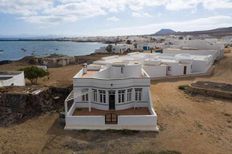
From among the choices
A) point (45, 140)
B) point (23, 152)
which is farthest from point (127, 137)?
point (23, 152)

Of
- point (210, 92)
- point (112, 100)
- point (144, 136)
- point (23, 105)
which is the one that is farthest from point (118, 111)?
point (210, 92)

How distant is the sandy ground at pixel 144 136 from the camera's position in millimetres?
18438

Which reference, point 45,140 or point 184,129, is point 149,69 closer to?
point 184,129

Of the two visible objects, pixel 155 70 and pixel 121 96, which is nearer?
pixel 121 96

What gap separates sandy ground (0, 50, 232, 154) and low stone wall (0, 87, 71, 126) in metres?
1.35

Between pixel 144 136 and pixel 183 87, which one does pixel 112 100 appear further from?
pixel 183 87

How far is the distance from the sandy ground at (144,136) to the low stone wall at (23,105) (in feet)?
4.43

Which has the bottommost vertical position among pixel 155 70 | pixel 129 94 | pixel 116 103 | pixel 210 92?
pixel 210 92

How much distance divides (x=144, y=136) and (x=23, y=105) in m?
13.7

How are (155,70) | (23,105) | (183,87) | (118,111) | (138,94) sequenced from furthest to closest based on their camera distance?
(155,70) → (183,87) → (23,105) → (138,94) → (118,111)

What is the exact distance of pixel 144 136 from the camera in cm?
2014

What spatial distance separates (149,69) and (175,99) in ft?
33.3

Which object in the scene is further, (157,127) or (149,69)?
(149,69)

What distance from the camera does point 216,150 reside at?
1814cm
